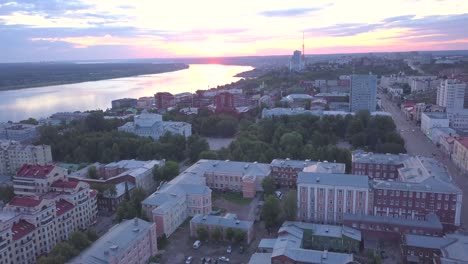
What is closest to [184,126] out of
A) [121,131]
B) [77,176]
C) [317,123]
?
[121,131]

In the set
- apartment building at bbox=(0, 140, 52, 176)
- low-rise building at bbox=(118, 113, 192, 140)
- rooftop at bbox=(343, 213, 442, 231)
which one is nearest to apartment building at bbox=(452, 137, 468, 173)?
rooftop at bbox=(343, 213, 442, 231)

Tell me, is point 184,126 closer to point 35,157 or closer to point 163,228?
point 35,157

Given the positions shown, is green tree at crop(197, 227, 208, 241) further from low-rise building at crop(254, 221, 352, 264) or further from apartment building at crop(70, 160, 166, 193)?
apartment building at crop(70, 160, 166, 193)

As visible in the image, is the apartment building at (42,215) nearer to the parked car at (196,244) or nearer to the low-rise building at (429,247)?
the parked car at (196,244)

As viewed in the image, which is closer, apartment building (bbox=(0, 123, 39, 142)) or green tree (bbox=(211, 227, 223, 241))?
green tree (bbox=(211, 227, 223, 241))

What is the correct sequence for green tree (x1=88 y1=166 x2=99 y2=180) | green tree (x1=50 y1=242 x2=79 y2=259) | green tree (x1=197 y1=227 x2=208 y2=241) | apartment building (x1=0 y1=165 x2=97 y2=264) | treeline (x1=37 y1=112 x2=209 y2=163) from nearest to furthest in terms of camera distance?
green tree (x1=50 y1=242 x2=79 y2=259), apartment building (x1=0 y1=165 x2=97 y2=264), green tree (x1=197 y1=227 x2=208 y2=241), green tree (x1=88 y1=166 x2=99 y2=180), treeline (x1=37 y1=112 x2=209 y2=163)

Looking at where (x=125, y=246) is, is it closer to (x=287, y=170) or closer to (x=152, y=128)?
(x=287, y=170)

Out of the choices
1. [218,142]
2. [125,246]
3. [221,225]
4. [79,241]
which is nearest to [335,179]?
[221,225]
